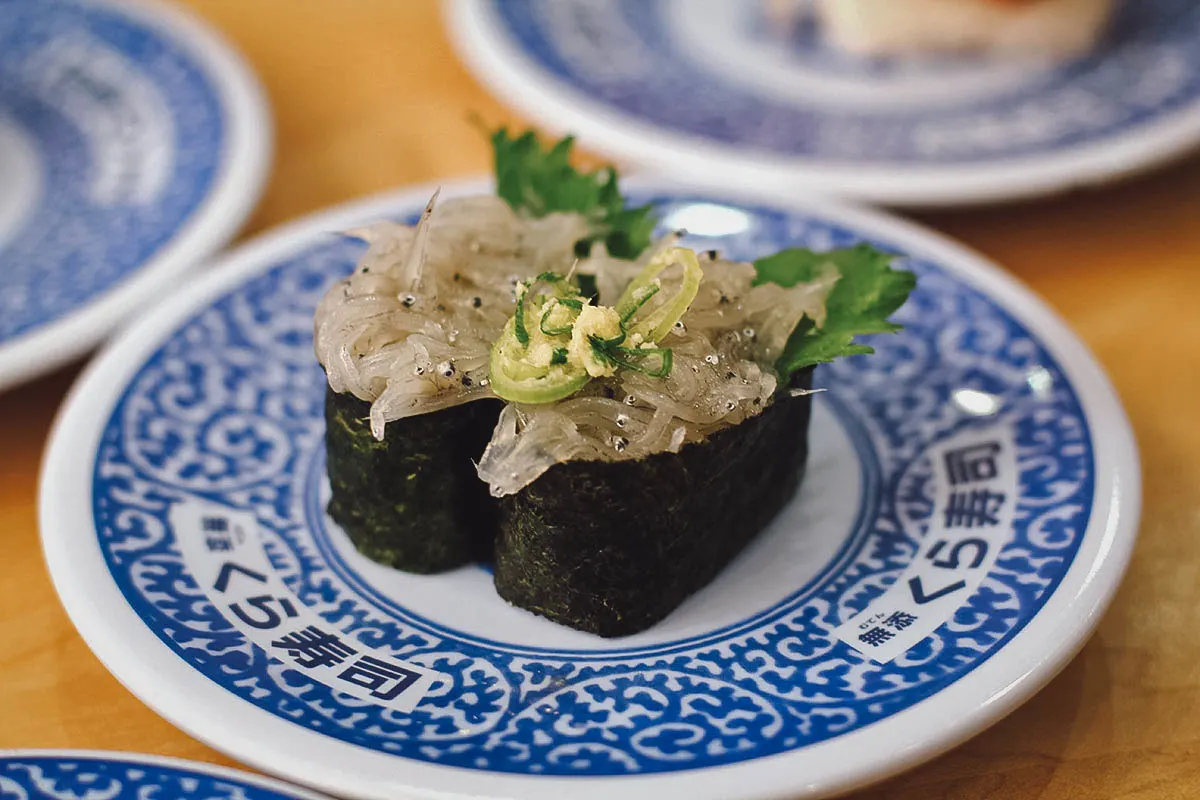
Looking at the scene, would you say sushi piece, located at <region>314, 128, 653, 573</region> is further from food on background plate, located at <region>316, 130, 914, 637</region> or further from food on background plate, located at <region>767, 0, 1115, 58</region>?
food on background plate, located at <region>767, 0, 1115, 58</region>

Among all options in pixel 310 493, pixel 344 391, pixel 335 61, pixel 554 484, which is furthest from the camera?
pixel 335 61

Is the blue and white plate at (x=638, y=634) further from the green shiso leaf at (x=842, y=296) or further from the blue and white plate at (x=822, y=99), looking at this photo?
the blue and white plate at (x=822, y=99)

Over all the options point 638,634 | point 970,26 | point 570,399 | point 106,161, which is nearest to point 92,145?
point 106,161

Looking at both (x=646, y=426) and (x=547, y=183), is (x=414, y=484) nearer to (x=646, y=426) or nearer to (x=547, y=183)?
(x=646, y=426)

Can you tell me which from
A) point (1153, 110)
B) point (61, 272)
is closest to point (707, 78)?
point (1153, 110)

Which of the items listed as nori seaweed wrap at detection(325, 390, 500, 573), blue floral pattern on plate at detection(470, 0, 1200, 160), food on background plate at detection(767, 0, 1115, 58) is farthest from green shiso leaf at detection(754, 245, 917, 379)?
food on background plate at detection(767, 0, 1115, 58)

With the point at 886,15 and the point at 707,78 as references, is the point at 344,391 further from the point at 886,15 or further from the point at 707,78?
the point at 886,15
